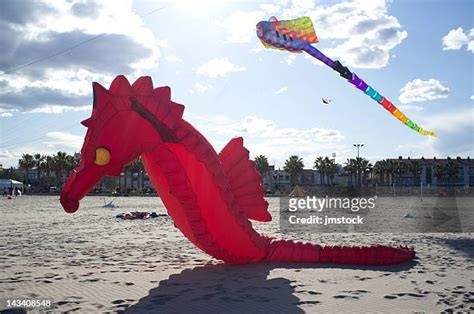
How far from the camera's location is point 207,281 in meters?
7.73

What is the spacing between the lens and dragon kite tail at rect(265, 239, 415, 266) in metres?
9.34

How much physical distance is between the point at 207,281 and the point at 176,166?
2001 millimetres

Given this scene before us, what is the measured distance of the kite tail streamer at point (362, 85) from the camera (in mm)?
10344

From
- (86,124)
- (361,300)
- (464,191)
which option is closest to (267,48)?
(86,124)

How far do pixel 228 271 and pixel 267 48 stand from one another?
4.95 meters

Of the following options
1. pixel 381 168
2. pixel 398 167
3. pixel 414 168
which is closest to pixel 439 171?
pixel 414 168

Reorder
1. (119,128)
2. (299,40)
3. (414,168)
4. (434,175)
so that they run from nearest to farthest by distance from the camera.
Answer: (119,128) < (299,40) < (414,168) < (434,175)

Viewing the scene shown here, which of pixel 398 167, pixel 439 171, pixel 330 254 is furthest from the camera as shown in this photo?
pixel 439 171

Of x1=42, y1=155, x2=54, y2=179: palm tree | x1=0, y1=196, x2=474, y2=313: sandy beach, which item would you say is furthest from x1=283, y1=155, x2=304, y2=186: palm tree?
x1=0, y1=196, x2=474, y2=313: sandy beach

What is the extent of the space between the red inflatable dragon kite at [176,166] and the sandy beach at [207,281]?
82cm

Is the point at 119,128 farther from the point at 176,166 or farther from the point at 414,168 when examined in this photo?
the point at 414,168

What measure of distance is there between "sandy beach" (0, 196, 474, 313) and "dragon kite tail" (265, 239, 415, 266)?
0.95 ft

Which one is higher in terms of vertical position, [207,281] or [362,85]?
[362,85]

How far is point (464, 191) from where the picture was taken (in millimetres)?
58031
